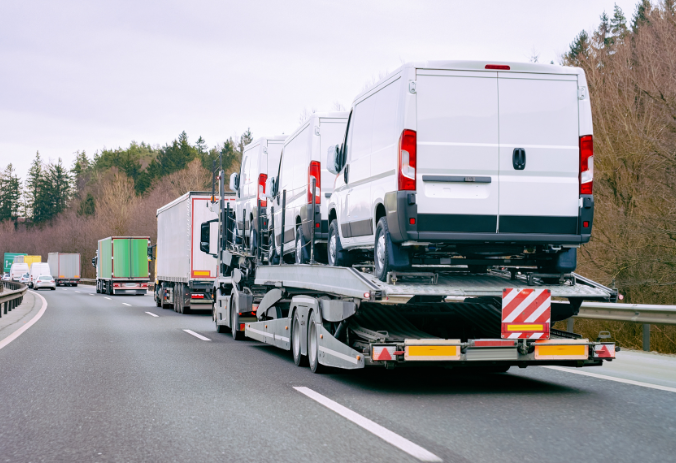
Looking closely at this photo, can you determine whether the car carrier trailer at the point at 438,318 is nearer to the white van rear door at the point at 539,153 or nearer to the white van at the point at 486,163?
the white van at the point at 486,163

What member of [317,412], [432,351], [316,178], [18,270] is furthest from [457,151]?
[18,270]

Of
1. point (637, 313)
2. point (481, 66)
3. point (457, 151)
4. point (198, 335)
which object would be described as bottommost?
point (198, 335)

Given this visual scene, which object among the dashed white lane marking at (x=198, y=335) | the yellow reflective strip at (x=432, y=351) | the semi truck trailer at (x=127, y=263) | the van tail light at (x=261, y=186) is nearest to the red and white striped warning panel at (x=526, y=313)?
the yellow reflective strip at (x=432, y=351)

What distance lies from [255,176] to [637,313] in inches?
299

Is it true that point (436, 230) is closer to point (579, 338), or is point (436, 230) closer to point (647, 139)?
point (579, 338)

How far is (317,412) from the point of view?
7.62m

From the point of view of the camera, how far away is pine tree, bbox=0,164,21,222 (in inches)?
5792

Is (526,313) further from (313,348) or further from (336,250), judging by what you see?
(336,250)

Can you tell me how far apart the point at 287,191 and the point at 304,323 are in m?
3.63

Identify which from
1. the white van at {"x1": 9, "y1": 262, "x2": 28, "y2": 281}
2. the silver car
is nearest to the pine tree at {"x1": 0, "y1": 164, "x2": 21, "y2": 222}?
the white van at {"x1": 9, "y1": 262, "x2": 28, "y2": 281}

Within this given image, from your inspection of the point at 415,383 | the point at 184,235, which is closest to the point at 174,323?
the point at 184,235

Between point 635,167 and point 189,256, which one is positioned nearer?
point 635,167

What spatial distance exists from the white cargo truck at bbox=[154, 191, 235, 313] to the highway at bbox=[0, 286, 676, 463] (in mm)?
13647

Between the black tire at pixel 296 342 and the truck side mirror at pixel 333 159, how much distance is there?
6.73 ft
